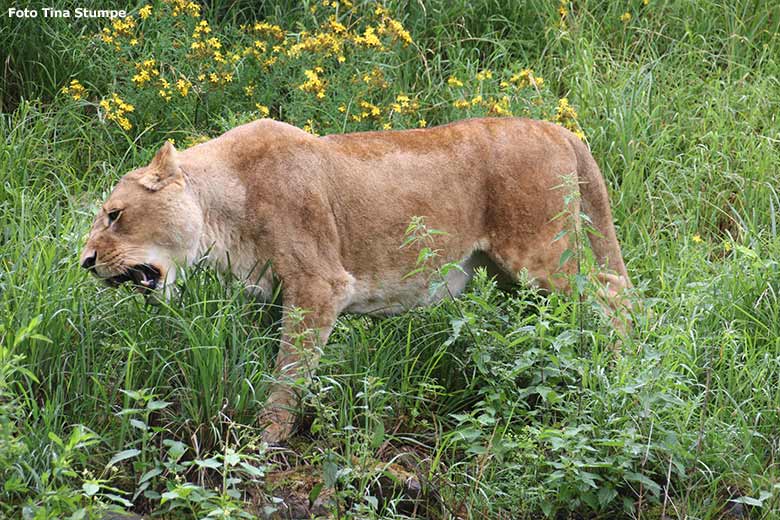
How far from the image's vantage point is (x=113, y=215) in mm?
5629

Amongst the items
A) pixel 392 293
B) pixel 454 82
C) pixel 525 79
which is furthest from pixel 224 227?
pixel 525 79

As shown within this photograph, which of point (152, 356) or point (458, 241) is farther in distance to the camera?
point (458, 241)

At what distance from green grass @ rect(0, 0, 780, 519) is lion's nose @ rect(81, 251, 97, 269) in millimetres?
105

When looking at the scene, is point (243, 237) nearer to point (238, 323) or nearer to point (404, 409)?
point (238, 323)

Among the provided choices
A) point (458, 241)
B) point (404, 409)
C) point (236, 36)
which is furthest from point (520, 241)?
point (236, 36)

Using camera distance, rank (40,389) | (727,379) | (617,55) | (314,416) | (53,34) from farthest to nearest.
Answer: (617,55), (53,34), (727,379), (314,416), (40,389)

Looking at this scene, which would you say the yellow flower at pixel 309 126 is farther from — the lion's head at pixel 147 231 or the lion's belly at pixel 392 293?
the lion's head at pixel 147 231

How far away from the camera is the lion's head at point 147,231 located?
555 centimetres

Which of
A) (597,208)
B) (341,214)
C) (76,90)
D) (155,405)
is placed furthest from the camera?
(76,90)

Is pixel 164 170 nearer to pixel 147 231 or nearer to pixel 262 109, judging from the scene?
pixel 147 231

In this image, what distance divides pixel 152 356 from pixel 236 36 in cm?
402

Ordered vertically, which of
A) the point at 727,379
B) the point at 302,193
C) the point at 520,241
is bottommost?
the point at 727,379

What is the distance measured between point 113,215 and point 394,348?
146 centimetres

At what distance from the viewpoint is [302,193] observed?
586cm
